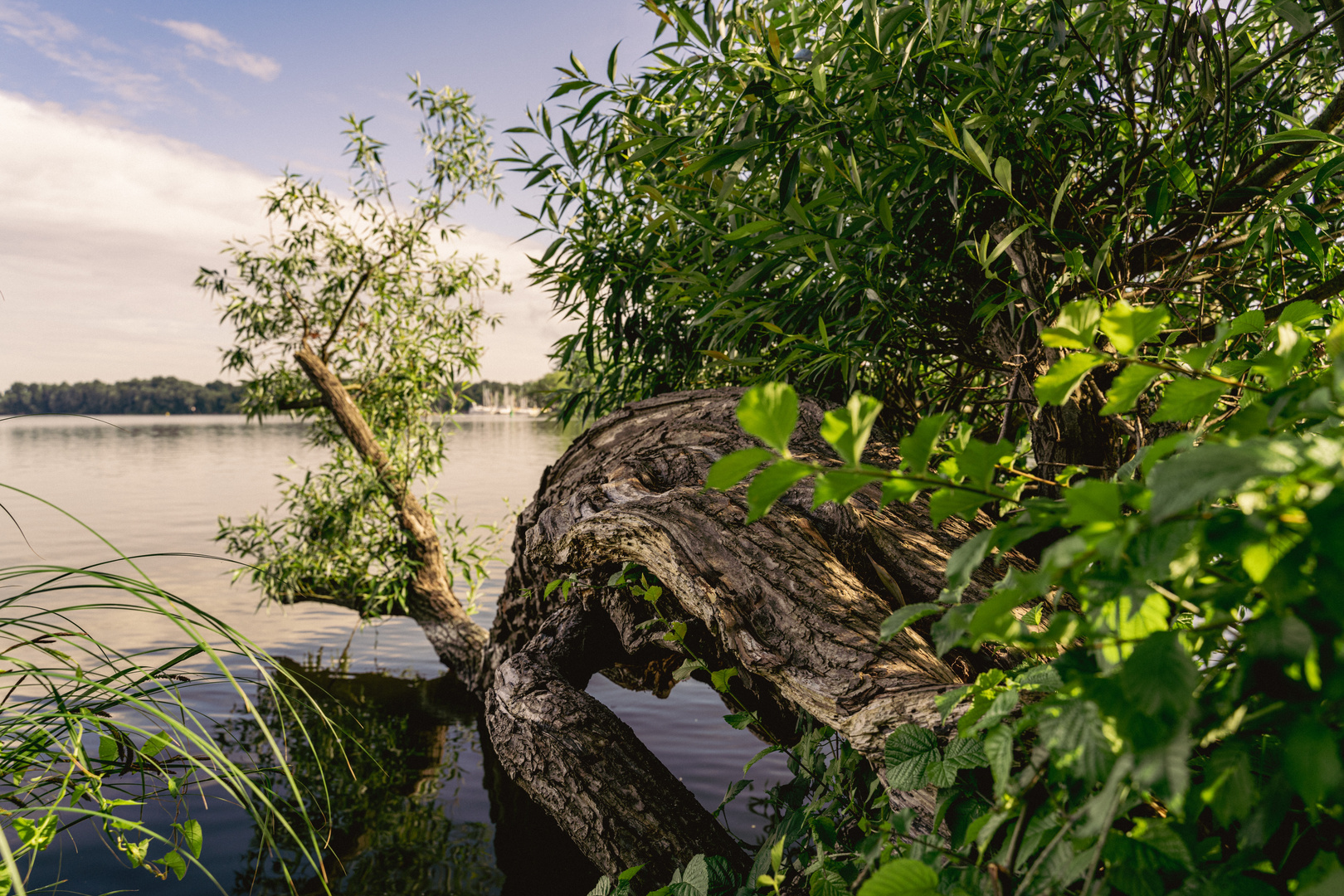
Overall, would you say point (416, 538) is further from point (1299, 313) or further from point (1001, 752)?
point (1299, 313)

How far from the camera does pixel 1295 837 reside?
0.59 meters

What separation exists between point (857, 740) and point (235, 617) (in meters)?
9.28

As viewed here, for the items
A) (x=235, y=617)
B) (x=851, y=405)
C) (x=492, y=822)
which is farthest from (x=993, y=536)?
(x=235, y=617)

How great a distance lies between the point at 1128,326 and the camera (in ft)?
Result: 2.18

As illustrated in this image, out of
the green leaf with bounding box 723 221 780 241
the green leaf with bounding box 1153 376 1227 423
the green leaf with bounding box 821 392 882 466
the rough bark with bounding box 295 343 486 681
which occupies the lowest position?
the rough bark with bounding box 295 343 486 681

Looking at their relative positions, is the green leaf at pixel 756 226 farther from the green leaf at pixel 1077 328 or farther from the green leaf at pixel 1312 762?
the green leaf at pixel 1312 762

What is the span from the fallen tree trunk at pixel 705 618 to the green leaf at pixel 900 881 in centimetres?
63

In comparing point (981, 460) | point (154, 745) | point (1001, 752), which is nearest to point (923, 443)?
point (981, 460)

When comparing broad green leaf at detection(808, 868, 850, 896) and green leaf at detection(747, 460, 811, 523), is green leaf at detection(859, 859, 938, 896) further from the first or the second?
broad green leaf at detection(808, 868, 850, 896)

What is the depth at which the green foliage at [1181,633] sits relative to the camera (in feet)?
1.43

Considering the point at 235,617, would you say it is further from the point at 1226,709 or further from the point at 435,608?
the point at 1226,709

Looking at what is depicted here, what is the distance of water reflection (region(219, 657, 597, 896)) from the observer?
3510 millimetres

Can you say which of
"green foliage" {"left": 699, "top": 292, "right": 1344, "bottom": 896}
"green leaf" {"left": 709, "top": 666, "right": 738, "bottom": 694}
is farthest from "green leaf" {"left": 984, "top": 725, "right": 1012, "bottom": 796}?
"green leaf" {"left": 709, "top": 666, "right": 738, "bottom": 694}

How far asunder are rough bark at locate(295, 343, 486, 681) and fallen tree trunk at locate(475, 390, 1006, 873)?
4.20m
